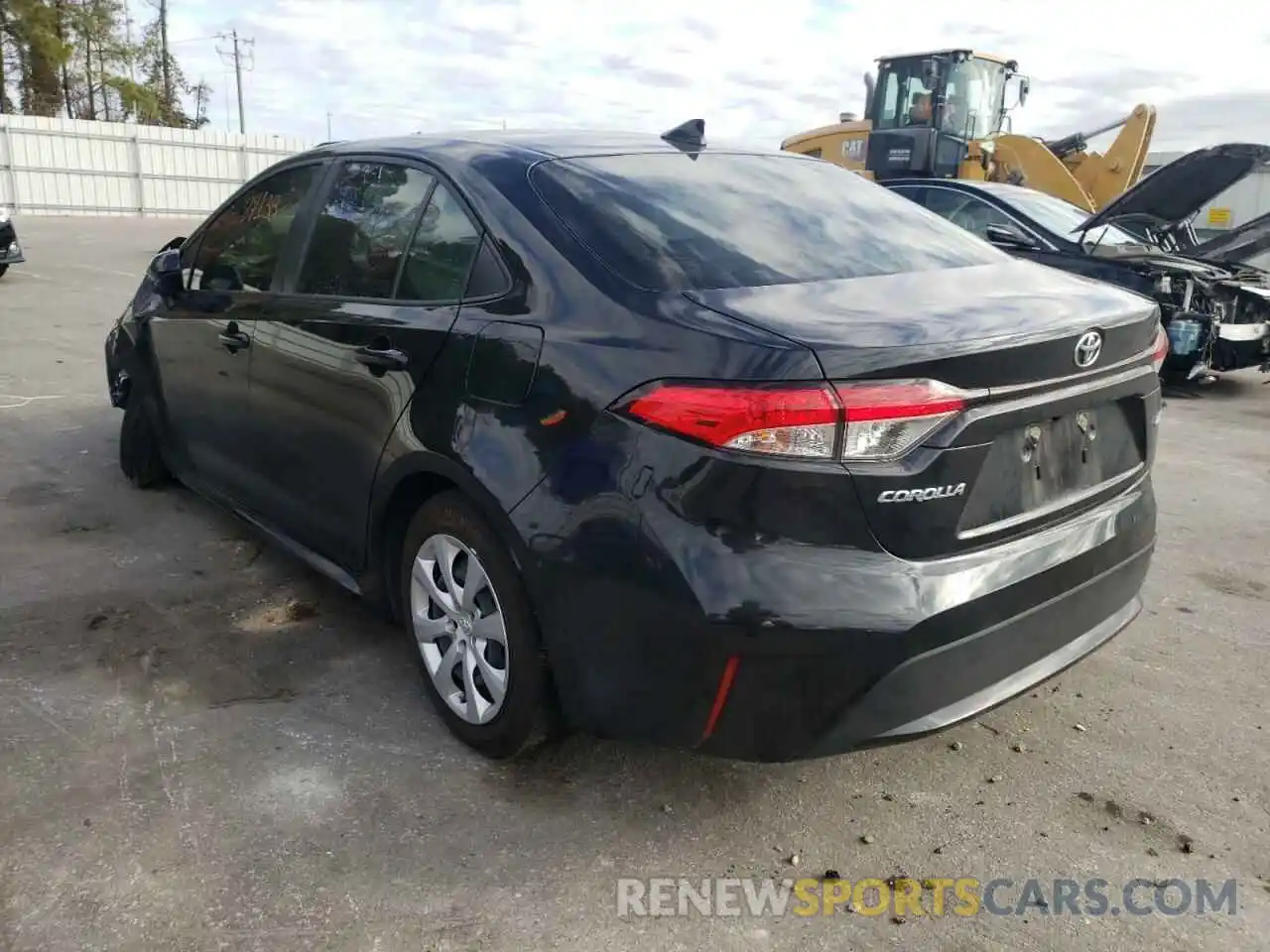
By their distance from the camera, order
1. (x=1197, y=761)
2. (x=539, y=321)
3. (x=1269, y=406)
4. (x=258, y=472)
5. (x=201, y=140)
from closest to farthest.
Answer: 1. (x=539, y=321)
2. (x=1197, y=761)
3. (x=258, y=472)
4. (x=1269, y=406)
5. (x=201, y=140)

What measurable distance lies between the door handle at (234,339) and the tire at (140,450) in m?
1.23

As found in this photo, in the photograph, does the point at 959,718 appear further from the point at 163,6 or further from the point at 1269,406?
the point at 163,6

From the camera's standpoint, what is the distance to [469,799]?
272 centimetres

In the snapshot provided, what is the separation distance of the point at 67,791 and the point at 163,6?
170 ft

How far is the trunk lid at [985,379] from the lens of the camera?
2191 millimetres

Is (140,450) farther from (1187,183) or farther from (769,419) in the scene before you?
(1187,183)

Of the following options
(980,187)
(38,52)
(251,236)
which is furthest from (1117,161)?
(38,52)

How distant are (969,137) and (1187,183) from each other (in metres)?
6.79

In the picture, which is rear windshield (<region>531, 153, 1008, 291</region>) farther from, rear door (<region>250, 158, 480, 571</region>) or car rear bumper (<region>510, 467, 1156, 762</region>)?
car rear bumper (<region>510, 467, 1156, 762</region>)

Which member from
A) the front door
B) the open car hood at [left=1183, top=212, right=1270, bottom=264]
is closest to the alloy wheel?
the front door

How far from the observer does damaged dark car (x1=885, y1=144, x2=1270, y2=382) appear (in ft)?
24.8

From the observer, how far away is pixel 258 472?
12.5 ft

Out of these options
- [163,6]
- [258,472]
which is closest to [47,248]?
[258,472]

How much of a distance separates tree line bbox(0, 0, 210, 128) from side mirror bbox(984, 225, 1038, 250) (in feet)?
119
